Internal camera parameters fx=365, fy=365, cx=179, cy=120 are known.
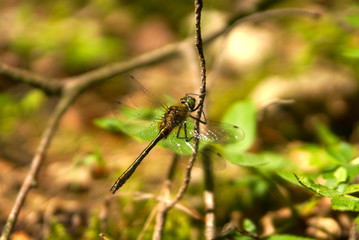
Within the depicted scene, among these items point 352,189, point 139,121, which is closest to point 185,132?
point 139,121

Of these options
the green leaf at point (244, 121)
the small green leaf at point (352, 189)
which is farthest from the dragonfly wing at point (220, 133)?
the small green leaf at point (352, 189)

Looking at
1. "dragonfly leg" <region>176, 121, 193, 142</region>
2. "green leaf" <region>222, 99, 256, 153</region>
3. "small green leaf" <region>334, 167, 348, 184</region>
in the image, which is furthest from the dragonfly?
"small green leaf" <region>334, 167, 348, 184</region>

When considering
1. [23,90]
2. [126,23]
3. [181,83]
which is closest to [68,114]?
[23,90]

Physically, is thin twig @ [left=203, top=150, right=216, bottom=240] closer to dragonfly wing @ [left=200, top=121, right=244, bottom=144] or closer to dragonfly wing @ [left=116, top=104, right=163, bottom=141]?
dragonfly wing @ [left=200, top=121, right=244, bottom=144]

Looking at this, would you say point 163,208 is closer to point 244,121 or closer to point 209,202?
point 209,202

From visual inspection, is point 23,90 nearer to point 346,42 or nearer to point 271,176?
point 271,176

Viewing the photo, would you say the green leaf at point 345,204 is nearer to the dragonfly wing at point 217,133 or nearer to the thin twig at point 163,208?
the dragonfly wing at point 217,133

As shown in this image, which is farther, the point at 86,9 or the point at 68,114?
the point at 86,9
